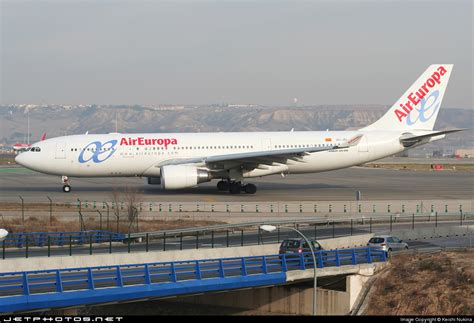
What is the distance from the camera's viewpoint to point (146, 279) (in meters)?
26.2

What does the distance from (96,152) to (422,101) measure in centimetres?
2675

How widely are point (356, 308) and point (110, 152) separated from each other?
31279 mm

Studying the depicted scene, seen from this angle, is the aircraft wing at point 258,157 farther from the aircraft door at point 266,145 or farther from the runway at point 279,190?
the runway at point 279,190

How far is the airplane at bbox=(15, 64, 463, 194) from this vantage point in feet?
186

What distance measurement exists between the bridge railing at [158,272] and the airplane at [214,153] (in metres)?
23.6

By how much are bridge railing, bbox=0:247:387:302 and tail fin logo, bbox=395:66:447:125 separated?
1221 inches

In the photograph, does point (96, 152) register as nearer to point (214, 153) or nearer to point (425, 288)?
point (214, 153)

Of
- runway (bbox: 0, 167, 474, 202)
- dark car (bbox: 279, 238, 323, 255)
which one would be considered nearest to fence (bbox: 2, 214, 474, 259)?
dark car (bbox: 279, 238, 323, 255)

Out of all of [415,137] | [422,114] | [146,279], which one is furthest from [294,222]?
[422,114]

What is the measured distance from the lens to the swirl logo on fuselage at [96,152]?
187ft

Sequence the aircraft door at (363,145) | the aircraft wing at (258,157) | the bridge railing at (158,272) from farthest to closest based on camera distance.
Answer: the aircraft door at (363,145) → the aircraft wing at (258,157) → the bridge railing at (158,272)

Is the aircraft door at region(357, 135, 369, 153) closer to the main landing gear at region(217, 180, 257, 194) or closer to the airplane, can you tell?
the airplane

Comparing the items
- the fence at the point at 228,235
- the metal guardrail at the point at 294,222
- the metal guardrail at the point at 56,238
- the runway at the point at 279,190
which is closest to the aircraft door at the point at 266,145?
the runway at the point at 279,190

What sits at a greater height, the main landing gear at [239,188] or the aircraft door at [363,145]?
the aircraft door at [363,145]
